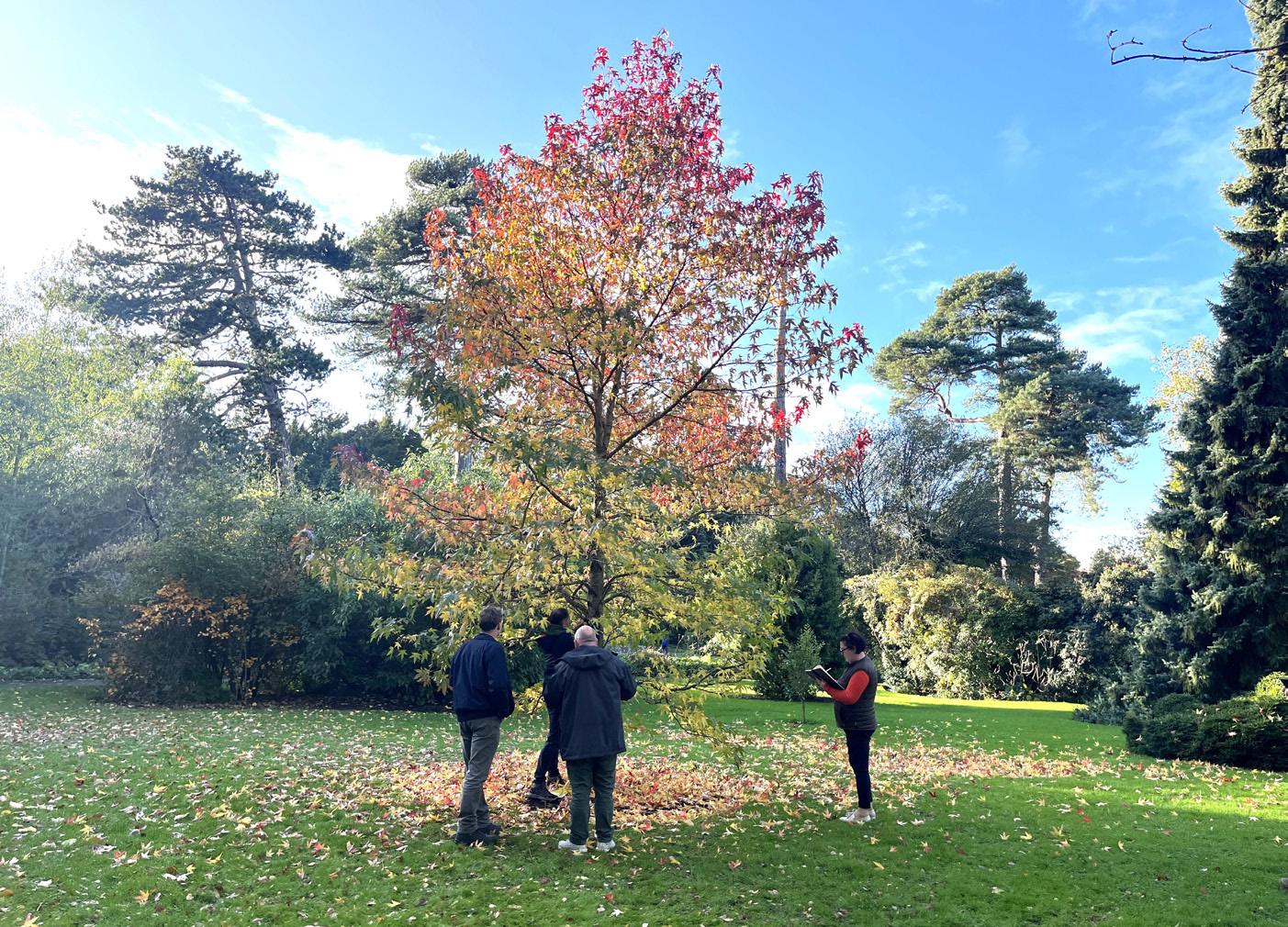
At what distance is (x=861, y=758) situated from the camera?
23.7 feet

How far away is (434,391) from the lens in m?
6.98

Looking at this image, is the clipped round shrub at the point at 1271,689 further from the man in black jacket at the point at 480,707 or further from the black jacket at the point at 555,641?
the man in black jacket at the point at 480,707

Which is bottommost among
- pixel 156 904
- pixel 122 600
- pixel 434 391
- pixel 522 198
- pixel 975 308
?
pixel 156 904

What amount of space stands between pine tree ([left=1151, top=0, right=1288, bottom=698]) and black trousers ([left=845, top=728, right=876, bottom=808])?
32.8 feet

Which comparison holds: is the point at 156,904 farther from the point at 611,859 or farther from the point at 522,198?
the point at 522,198

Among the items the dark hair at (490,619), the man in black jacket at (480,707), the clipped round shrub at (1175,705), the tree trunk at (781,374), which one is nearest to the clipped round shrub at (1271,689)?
the clipped round shrub at (1175,705)

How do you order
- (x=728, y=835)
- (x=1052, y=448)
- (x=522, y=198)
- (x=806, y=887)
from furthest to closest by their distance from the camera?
(x=1052, y=448) → (x=522, y=198) → (x=728, y=835) → (x=806, y=887)

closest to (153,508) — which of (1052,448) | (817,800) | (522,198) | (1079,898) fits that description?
(522,198)

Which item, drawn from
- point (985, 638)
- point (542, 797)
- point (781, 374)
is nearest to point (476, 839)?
point (542, 797)

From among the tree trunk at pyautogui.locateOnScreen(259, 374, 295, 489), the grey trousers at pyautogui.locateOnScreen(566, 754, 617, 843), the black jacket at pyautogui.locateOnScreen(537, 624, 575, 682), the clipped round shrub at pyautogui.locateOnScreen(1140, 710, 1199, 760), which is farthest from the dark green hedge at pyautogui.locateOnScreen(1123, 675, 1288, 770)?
the tree trunk at pyautogui.locateOnScreen(259, 374, 295, 489)

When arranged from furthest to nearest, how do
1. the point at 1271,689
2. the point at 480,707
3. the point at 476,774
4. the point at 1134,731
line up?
1. the point at 1134,731
2. the point at 1271,689
3. the point at 476,774
4. the point at 480,707

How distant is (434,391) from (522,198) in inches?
99.6

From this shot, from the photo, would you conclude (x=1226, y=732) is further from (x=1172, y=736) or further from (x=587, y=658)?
(x=587, y=658)

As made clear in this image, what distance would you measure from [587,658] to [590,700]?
1.11 ft
